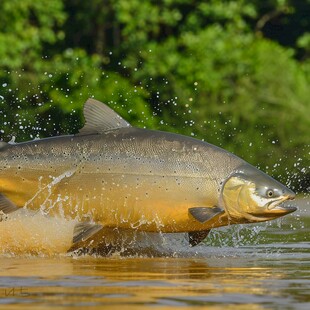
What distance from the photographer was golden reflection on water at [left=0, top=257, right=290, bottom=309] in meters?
7.27

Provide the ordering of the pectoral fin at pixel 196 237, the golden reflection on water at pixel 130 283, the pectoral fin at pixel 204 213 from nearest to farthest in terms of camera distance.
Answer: the golden reflection on water at pixel 130 283 → the pectoral fin at pixel 204 213 → the pectoral fin at pixel 196 237

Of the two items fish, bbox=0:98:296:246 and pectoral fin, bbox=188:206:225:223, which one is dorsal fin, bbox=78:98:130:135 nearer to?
fish, bbox=0:98:296:246

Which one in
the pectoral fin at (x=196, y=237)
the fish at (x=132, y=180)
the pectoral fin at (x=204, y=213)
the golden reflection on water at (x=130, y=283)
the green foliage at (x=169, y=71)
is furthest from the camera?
the green foliage at (x=169, y=71)

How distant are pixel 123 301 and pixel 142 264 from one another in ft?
6.76

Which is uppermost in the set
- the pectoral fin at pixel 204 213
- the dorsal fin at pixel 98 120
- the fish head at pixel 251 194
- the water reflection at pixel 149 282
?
the dorsal fin at pixel 98 120

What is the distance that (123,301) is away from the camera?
7.27 m

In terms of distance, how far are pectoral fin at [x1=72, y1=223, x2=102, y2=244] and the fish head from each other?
845mm

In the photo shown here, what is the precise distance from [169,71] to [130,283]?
55.6 feet

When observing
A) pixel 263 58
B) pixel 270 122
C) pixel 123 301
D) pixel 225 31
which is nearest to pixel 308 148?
pixel 270 122

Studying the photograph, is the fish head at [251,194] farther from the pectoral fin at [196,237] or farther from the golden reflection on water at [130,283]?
the golden reflection on water at [130,283]

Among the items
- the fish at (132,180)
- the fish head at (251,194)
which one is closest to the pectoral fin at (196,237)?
the fish at (132,180)

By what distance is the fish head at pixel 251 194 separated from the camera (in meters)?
9.79

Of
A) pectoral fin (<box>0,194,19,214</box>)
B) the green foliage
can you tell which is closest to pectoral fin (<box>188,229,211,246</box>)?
pectoral fin (<box>0,194,19,214</box>)

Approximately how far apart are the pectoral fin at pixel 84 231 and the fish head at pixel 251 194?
84cm
